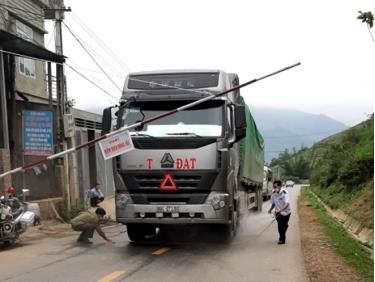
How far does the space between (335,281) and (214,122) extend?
12.7ft

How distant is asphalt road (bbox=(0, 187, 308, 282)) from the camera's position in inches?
332

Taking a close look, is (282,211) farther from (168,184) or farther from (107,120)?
(107,120)

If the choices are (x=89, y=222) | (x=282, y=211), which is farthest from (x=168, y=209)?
(x=282, y=211)

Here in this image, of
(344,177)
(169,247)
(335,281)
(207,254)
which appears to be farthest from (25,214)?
(344,177)

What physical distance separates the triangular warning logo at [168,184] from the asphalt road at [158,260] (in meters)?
1.23

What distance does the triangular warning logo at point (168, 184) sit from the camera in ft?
34.7

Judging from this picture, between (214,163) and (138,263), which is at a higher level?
(214,163)

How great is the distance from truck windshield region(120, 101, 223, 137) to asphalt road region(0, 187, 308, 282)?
89.4 inches

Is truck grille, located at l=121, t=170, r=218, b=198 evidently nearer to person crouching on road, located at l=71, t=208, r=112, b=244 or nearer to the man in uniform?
person crouching on road, located at l=71, t=208, r=112, b=244

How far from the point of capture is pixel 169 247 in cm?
1157

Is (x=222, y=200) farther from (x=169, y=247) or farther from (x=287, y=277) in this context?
(x=287, y=277)

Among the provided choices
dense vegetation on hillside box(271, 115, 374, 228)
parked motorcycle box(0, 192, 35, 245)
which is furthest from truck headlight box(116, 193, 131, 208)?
dense vegetation on hillside box(271, 115, 374, 228)

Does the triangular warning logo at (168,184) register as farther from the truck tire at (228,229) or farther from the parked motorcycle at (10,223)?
the parked motorcycle at (10,223)

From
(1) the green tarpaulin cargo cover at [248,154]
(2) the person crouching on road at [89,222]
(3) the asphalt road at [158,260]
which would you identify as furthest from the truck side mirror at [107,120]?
(1) the green tarpaulin cargo cover at [248,154]
